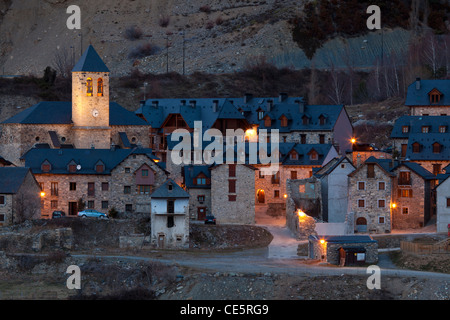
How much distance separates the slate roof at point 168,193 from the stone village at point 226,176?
8cm

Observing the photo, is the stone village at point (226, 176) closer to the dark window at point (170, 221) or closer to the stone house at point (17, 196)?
the stone house at point (17, 196)

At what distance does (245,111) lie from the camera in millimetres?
113438

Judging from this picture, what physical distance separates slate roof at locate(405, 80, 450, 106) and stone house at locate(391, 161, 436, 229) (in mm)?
27478

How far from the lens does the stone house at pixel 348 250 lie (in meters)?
72.3

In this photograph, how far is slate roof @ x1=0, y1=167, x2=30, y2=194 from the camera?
83.1 m

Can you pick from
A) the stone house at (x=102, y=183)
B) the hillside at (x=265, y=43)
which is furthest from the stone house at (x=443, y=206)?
the hillside at (x=265, y=43)

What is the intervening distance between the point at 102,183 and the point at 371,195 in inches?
877

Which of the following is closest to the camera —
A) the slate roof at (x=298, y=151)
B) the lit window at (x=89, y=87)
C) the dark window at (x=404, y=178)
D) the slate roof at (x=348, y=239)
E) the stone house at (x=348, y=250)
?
the stone house at (x=348, y=250)

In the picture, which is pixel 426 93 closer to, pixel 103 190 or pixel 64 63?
pixel 103 190

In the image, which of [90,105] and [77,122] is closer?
[77,122]

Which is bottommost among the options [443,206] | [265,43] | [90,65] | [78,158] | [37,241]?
[37,241]

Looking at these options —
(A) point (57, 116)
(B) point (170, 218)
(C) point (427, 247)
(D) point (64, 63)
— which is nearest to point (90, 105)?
(A) point (57, 116)

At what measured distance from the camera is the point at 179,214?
8088 cm
